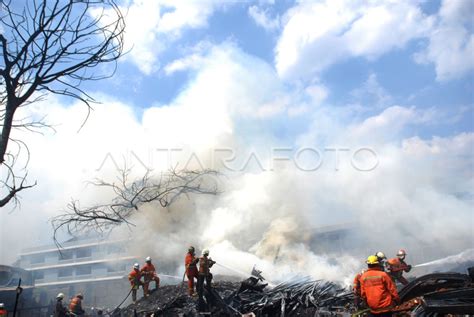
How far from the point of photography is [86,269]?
5534cm

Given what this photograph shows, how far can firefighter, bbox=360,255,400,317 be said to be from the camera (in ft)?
19.0

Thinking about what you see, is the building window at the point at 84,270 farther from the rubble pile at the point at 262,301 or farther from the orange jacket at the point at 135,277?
the rubble pile at the point at 262,301

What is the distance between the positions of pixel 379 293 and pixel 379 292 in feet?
0.05

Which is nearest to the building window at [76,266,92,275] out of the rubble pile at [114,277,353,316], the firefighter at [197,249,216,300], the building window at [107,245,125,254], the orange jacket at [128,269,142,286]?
the building window at [107,245,125,254]

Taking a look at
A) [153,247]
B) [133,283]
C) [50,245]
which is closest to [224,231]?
[153,247]

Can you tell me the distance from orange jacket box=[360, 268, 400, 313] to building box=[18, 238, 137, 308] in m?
38.3

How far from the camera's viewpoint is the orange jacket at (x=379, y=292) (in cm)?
580

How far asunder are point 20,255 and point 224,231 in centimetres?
4733

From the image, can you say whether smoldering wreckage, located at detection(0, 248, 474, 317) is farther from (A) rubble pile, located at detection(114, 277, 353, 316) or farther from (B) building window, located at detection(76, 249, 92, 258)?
(B) building window, located at detection(76, 249, 92, 258)

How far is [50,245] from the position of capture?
6122 centimetres

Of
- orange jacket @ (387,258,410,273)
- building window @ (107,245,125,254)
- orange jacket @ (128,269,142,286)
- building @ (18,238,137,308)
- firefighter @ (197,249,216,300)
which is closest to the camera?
orange jacket @ (387,258,410,273)

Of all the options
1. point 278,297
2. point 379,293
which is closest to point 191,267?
point 278,297

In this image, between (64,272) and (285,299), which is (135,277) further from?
(64,272)

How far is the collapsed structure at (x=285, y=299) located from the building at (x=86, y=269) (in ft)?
96.4
